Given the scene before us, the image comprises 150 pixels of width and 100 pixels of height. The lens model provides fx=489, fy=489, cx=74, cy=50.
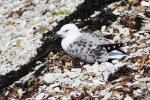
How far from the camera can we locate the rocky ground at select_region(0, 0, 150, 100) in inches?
338

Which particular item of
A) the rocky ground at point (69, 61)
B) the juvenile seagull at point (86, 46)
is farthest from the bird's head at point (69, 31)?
the rocky ground at point (69, 61)

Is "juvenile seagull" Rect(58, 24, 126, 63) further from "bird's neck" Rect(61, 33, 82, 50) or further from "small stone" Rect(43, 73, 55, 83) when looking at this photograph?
"small stone" Rect(43, 73, 55, 83)

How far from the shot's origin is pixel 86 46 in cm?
952

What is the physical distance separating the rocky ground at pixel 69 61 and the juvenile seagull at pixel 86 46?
0.16 metres

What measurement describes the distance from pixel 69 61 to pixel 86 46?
0.58 metres

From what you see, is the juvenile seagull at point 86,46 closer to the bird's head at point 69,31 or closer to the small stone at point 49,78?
the bird's head at point 69,31

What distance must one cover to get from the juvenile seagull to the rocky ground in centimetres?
16

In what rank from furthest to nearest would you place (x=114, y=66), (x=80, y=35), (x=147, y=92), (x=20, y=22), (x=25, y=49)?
(x=20, y=22) < (x=25, y=49) < (x=80, y=35) < (x=114, y=66) < (x=147, y=92)

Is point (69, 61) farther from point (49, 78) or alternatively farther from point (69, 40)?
point (49, 78)

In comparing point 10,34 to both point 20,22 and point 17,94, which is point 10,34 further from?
point 17,94

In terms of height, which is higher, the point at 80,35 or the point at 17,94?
the point at 80,35

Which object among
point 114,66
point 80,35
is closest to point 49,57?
point 80,35

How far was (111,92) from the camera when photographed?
27.2ft

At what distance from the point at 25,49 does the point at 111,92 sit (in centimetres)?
353
